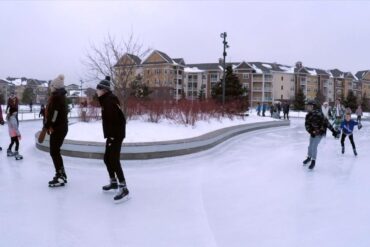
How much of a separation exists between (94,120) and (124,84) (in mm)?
1880

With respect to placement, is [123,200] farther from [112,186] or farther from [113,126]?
[113,126]

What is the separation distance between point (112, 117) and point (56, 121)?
4.01 feet

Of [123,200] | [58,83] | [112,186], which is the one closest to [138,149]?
[112,186]

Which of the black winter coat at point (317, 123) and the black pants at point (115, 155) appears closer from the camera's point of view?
the black pants at point (115, 155)

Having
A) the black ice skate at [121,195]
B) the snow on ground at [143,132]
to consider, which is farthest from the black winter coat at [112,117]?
the snow on ground at [143,132]

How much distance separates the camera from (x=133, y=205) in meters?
5.05

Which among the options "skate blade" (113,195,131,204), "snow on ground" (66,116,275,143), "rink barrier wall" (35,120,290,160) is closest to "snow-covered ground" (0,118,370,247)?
"skate blade" (113,195,131,204)

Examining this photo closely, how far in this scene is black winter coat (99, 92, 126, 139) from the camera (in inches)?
203

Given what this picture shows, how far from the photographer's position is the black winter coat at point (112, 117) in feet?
16.9

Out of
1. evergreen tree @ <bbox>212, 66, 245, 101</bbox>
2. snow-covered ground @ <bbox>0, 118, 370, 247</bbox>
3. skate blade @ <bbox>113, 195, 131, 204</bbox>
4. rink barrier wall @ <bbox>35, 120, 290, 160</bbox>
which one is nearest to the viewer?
snow-covered ground @ <bbox>0, 118, 370, 247</bbox>

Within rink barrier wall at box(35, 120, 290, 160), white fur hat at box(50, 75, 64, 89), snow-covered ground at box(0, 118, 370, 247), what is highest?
white fur hat at box(50, 75, 64, 89)

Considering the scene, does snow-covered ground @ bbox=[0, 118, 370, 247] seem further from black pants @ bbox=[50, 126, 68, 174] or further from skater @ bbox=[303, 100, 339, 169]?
skater @ bbox=[303, 100, 339, 169]

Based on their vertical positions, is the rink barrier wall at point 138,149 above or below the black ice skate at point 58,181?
above

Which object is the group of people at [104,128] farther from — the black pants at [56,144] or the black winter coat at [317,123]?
the black winter coat at [317,123]
